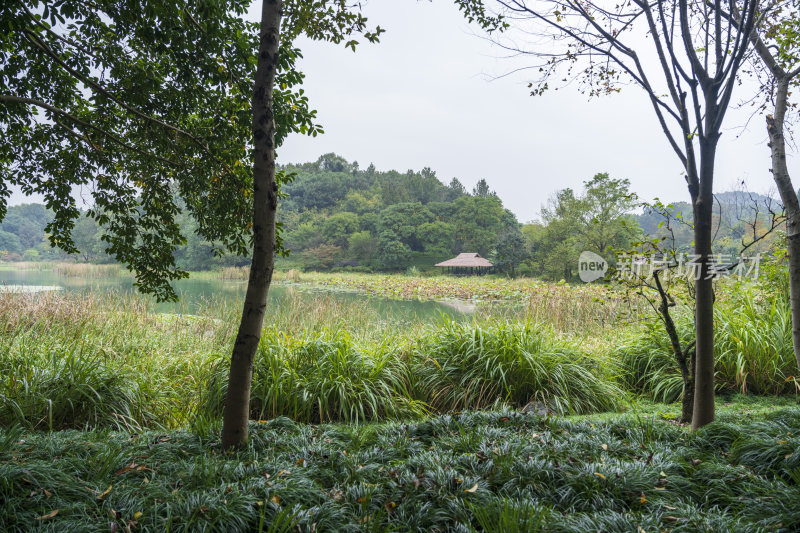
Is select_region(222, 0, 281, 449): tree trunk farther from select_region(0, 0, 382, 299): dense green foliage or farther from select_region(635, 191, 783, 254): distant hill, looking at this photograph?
select_region(635, 191, 783, 254): distant hill

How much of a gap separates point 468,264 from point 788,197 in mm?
24543

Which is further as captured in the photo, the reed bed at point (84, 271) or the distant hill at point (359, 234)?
the distant hill at point (359, 234)

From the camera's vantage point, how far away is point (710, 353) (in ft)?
6.93

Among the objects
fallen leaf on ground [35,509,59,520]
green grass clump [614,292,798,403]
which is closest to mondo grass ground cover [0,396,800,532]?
fallen leaf on ground [35,509,59,520]

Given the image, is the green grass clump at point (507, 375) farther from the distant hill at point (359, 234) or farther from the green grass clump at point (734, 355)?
the distant hill at point (359, 234)

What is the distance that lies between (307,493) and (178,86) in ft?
7.62

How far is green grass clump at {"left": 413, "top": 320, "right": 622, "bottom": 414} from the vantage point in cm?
330

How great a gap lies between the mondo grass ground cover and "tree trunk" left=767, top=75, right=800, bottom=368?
0.55 metres

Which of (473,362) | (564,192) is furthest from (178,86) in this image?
(564,192)

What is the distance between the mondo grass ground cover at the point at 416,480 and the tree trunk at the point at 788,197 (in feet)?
1.80

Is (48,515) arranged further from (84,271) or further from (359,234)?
(359,234)

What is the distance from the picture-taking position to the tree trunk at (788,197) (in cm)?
211

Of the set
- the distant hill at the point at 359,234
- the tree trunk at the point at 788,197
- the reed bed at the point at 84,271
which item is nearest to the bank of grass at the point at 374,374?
the tree trunk at the point at 788,197

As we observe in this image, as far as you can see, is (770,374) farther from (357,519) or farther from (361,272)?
(361,272)
